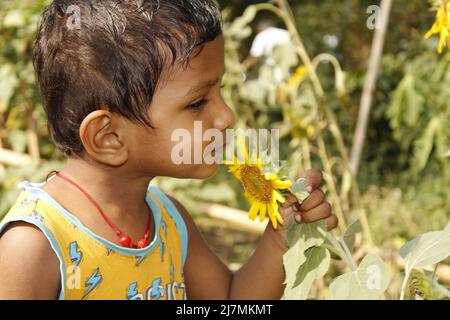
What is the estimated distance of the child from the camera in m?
0.94

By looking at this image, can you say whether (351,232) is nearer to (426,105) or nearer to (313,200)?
(313,200)

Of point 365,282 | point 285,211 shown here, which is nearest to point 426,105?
point 285,211

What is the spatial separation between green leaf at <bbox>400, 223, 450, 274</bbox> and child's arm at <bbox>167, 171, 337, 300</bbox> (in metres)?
0.19

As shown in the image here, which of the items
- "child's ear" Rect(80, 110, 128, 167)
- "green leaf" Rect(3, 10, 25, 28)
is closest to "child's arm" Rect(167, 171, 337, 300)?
"child's ear" Rect(80, 110, 128, 167)

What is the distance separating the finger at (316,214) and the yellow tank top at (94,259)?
28 centimetres

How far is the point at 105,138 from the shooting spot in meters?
0.98

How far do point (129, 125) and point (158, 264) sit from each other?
0.24 metres

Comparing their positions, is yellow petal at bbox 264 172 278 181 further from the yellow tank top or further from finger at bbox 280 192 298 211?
the yellow tank top

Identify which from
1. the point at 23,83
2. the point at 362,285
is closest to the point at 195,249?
the point at 362,285

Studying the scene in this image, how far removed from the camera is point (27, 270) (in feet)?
2.93

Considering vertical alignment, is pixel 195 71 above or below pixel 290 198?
above

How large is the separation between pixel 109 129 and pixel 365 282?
410mm

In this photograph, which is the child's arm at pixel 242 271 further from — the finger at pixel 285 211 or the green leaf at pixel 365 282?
the green leaf at pixel 365 282

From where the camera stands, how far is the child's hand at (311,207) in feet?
2.97
